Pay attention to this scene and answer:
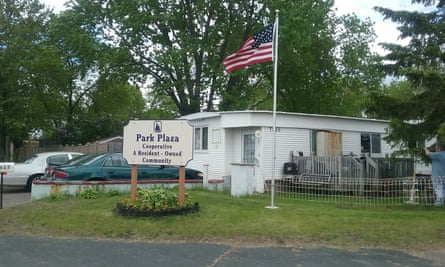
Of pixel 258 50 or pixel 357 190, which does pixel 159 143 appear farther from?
pixel 357 190

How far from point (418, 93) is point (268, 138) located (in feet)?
18.4

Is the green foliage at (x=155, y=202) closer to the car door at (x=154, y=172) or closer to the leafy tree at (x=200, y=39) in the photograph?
the car door at (x=154, y=172)

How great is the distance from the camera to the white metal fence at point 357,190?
11914mm

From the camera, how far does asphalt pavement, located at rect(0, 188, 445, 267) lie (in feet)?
21.8

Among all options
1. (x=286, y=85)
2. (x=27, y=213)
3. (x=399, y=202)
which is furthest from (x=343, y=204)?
(x=286, y=85)

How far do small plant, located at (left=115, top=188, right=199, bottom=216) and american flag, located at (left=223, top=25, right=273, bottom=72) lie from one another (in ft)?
14.9

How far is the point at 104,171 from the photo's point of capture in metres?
14.0

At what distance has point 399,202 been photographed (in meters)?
12.3

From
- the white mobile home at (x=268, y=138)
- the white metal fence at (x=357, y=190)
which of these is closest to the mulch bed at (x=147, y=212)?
the white metal fence at (x=357, y=190)

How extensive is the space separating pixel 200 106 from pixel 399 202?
1594 centimetres

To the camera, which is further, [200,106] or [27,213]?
[200,106]

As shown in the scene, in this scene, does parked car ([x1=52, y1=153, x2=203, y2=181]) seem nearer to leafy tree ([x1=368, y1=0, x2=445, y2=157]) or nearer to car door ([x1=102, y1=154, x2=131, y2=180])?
car door ([x1=102, y1=154, x2=131, y2=180])

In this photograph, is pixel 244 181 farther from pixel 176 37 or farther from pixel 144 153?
pixel 176 37

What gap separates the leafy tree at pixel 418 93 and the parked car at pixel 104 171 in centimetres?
728
